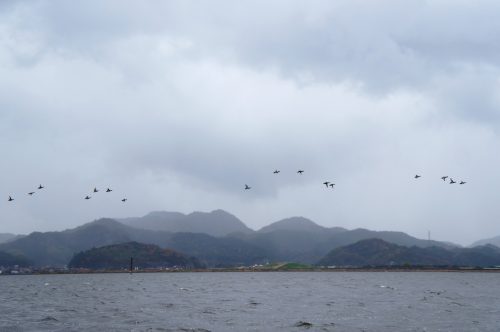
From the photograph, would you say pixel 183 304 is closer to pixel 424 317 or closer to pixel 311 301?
pixel 311 301

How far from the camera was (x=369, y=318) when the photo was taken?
185 ft

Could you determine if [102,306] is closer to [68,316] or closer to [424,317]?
[68,316]

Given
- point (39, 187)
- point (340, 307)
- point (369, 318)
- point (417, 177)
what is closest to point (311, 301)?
point (340, 307)

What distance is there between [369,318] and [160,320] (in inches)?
865

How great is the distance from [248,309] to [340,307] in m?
12.2

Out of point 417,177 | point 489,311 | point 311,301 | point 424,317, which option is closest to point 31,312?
point 311,301

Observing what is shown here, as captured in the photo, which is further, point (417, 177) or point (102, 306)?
point (417, 177)

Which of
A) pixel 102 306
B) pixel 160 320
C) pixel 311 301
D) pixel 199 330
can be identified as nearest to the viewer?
pixel 199 330

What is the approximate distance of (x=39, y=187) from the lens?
8700cm

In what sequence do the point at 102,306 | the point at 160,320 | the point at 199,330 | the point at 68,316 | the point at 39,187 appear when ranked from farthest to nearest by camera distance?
the point at 39,187 < the point at 102,306 < the point at 68,316 < the point at 160,320 < the point at 199,330

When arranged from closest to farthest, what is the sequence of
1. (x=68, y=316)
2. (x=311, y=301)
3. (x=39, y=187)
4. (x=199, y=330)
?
(x=199, y=330) < (x=68, y=316) < (x=311, y=301) < (x=39, y=187)

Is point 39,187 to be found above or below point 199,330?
above

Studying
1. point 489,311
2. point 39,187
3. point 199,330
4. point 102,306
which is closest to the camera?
point 199,330

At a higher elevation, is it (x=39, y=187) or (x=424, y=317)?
(x=39, y=187)
